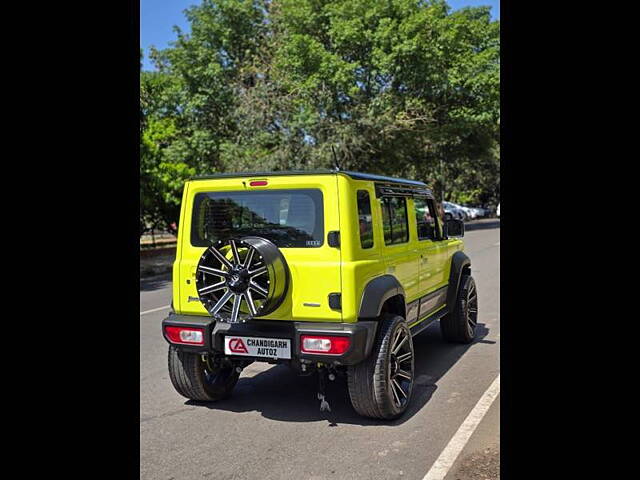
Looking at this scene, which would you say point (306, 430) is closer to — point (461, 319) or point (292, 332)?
point (292, 332)

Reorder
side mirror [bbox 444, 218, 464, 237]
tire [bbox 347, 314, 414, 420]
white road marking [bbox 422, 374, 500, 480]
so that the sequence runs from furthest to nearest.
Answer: side mirror [bbox 444, 218, 464, 237] < tire [bbox 347, 314, 414, 420] < white road marking [bbox 422, 374, 500, 480]

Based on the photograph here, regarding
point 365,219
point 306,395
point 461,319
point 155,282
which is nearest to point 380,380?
point 306,395

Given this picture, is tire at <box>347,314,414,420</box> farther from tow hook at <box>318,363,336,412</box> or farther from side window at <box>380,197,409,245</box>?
side window at <box>380,197,409,245</box>

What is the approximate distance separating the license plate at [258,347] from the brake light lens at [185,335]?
0.22 m

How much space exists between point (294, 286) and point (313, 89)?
1804 centimetres

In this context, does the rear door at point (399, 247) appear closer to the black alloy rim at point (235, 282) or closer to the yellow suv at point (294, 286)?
the yellow suv at point (294, 286)

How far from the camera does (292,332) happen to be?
14.1 feet

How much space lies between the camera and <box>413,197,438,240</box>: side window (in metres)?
5.98

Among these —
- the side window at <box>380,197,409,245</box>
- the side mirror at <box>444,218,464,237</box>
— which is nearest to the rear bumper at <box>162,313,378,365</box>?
the side window at <box>380,197,409,245</box>

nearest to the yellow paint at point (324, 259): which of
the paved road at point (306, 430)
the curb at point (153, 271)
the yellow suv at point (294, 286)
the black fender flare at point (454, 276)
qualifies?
the yellow suv at point (294, 286)
